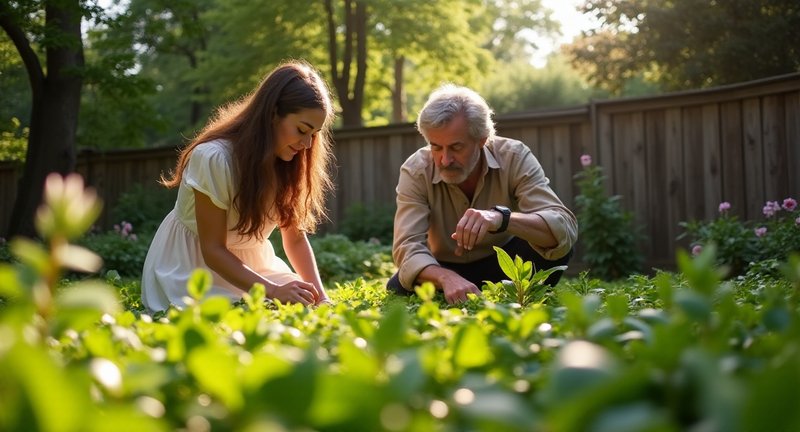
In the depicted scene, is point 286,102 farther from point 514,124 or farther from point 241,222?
point 514,124

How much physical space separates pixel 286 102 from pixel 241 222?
57cm

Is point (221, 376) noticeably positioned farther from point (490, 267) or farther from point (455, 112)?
point (490, 267)

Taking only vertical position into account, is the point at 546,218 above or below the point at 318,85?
below

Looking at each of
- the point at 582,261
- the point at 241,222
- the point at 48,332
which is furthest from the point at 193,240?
the point at 582,261

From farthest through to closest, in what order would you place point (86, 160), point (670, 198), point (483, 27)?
point (483, 27)
point (86, 160)
point (670, 198)

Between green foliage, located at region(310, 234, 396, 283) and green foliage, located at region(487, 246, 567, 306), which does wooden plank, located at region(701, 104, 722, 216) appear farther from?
green foliage, located at region(487, 246, 567, 306)

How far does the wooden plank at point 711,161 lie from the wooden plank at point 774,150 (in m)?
0.50

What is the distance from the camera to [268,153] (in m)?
3.57

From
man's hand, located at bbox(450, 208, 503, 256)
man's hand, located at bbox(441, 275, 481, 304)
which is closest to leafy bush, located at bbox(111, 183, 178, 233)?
man's hand, located at bbox(441, 275, 481, 304)

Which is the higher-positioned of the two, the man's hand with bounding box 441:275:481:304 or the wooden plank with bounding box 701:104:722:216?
the wooden plank with bounding box 701:104:722:216

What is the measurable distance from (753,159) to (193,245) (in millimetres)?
5365

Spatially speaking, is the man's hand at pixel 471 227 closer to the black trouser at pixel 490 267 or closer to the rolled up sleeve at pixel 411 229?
the rolled up sleeve at pixel 411 229

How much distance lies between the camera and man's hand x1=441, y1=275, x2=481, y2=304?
3.18 metres

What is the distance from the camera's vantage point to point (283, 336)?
3.87 feet
